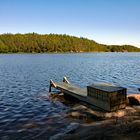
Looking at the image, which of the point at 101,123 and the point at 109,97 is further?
the point at 109,97

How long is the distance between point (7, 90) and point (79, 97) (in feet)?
44.5

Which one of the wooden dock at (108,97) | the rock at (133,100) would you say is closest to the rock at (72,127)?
the wooden dock at (108,97)

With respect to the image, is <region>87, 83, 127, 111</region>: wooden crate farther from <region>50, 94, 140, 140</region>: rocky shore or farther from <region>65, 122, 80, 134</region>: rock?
<region>65, 122, 80, 134</region>: rock

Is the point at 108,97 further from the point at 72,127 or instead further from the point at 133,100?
the point at 72,127

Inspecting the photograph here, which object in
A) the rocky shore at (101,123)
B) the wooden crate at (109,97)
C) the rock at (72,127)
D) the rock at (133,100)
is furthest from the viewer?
the rock at (133,100)

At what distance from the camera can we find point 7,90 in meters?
35.7

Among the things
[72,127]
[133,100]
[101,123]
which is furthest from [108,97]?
[72,127]

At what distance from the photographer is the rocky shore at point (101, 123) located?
47.5 ft

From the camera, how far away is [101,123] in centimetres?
1847

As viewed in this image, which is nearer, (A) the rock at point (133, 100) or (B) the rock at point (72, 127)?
(B) the rock at point (72, 127)

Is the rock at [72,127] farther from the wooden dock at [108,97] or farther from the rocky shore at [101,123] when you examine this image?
the wooden dock at [108,97]

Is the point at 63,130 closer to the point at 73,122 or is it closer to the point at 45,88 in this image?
the point at 73,122

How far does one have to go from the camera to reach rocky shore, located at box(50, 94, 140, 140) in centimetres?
1449

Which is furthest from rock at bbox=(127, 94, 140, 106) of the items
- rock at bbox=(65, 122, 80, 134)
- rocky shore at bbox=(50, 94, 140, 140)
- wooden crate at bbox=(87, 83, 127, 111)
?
rock at bbox=(65, 122, 80, 134)
